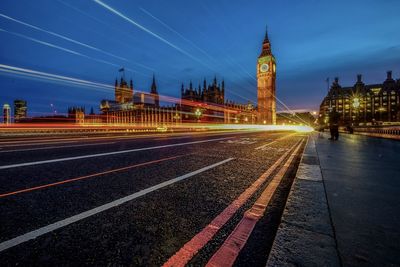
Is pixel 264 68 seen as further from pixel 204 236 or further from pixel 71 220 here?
pixel 71 220

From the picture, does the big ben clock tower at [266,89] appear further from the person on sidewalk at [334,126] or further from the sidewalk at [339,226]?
the sidewalk at [339,226]

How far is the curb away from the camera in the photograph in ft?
5.15

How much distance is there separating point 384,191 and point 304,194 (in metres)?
1.36

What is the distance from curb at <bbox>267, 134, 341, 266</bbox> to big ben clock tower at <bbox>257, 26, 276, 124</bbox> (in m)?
137

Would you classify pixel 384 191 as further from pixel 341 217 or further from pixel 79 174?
pixel 79 174

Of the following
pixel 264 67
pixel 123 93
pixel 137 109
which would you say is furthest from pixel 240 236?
pixel 123 93

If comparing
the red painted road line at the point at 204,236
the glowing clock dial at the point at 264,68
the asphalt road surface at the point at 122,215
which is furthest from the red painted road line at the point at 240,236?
the glowing clock dial at the point at 264,68

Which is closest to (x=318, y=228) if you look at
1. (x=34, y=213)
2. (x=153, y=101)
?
(x=34, y=213)

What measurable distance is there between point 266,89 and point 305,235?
145m

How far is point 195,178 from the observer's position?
4.21 metres

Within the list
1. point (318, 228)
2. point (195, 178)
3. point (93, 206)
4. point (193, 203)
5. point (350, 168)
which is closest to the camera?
point (318, 228)

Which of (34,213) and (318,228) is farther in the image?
(34,213)

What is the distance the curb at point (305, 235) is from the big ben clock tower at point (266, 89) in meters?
137

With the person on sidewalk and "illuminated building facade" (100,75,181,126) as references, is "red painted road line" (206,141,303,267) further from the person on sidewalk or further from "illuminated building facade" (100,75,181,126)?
"illuminated building facade" (100,75,181,126)
